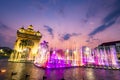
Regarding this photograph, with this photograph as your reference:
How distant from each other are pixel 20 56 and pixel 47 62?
3609 cm

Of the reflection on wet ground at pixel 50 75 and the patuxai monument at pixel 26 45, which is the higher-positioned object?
the patuxai monument at pixel 26 45

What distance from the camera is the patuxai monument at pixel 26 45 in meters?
63.2

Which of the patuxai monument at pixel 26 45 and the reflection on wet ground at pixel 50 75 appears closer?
the reflection on wet ground at pixel 50 75

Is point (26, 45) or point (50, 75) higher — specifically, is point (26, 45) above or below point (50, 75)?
above

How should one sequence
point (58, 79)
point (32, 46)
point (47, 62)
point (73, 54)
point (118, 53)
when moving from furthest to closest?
point (32, 46) → point (118, 53) → point (73, 54) → point (47, 62) → point (58, 79)

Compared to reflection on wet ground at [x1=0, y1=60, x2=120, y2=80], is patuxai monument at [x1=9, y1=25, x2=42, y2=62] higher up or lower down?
higher up

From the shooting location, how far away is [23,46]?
221ft

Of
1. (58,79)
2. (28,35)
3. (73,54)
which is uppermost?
(28,35)

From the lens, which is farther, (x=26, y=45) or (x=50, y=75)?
(x=26, y=45)

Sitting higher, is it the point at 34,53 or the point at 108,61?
the point at 34,53

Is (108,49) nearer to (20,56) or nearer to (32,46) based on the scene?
(32,46)

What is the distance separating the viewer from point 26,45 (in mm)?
69062

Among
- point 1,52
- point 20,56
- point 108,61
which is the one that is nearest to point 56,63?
point 108,61

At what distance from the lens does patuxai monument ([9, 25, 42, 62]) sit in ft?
207
